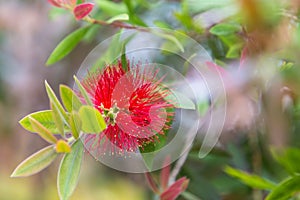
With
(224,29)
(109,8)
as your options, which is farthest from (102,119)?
(109,8)

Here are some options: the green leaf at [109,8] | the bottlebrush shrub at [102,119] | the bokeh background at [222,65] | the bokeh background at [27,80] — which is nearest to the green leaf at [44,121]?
the bottlebrush shrub at [102,119]

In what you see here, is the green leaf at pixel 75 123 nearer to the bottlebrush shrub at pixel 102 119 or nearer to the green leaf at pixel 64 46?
the bottlebrush shrub at pixel 102 119

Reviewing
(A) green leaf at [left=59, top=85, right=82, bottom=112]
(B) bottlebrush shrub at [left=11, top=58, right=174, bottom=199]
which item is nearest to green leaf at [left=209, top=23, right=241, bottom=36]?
(B) bottlebrush shrub at [left=11, top=58, right=174, bottom=199]

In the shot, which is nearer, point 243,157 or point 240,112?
point 240,112

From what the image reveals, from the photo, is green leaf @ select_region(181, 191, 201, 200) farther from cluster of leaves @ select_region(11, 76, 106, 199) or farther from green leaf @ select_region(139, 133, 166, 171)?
cluster of leaves @ select_region(11, 76, 106, 199)

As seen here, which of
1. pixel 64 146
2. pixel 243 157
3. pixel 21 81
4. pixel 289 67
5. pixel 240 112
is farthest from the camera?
pixel 21 81

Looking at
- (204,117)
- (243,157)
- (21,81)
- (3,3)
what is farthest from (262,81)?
(3,3)

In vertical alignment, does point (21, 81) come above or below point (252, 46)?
below

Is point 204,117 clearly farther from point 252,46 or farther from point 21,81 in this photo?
point 21,81
